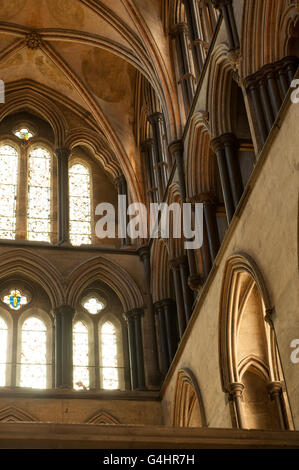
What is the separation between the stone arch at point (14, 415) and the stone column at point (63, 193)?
4.21 metres

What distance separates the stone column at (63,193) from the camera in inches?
697

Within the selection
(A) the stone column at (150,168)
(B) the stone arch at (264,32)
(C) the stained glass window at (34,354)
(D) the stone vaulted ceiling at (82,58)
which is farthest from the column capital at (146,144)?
(B) the stone arch at (264,32)

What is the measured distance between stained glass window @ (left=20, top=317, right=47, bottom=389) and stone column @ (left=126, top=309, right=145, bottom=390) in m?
1.77

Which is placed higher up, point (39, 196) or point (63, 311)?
point (39, 196)

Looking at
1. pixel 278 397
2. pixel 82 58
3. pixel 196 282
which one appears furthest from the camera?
pixel 82 58

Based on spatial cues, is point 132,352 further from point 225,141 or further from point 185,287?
point 225,141

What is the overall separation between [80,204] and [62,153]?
1366 millimetres

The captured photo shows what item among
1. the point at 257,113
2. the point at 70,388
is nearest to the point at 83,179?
the point at 70,388

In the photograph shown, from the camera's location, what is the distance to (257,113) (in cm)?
1103

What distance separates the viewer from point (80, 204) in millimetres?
18688

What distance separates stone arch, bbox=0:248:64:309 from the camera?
1653 centimetres

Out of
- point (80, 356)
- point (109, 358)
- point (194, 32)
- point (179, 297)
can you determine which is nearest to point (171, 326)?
point (179, 297)
